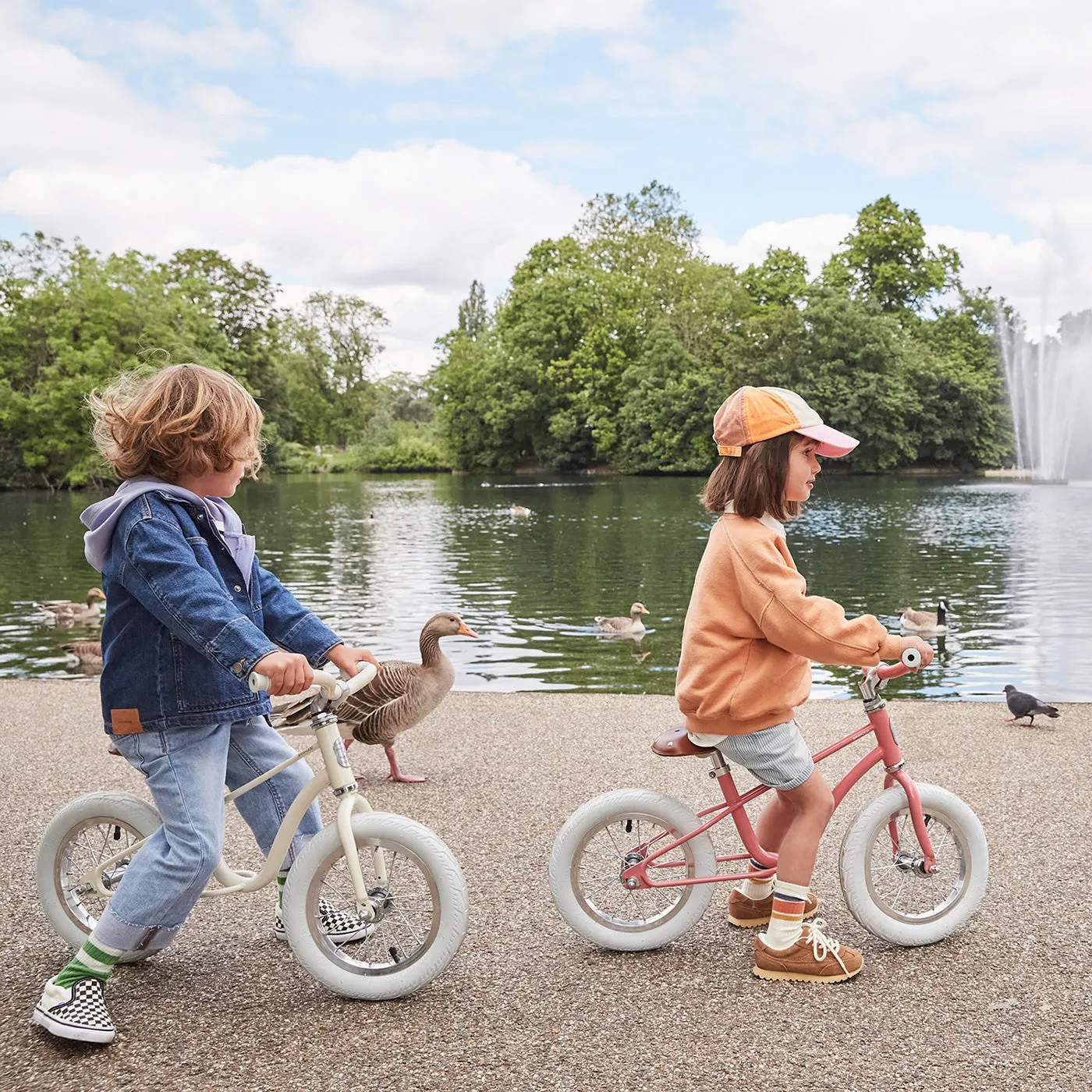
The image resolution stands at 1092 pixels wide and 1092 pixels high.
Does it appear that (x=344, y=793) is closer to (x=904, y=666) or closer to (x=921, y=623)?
(x=904, y=666)

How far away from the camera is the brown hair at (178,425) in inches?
123

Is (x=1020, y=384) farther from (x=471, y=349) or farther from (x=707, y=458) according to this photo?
(x=471, y=349)

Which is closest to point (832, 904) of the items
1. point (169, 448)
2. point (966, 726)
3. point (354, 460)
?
point (169, 448)

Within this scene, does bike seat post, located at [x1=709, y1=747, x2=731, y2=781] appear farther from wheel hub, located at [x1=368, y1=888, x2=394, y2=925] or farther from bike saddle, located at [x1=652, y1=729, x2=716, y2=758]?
wheel hub, located at [x1=368, y1=888, x2=394, y2=925]


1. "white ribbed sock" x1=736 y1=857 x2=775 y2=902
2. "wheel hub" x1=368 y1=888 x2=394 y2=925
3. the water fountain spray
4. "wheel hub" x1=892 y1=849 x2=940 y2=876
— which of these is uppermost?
the water fountain spray

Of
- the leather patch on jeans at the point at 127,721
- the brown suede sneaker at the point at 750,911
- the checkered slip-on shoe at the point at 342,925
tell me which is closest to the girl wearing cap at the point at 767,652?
the brown suede sneaker at the point at 750,911

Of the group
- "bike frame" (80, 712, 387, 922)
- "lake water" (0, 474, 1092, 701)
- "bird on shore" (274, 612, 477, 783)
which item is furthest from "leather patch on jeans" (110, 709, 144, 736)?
"lake water" (0, 474, 1092, 701)

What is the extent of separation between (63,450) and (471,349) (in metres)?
31.1

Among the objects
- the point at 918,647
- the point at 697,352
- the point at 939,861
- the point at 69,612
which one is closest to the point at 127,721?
the point at 918,647

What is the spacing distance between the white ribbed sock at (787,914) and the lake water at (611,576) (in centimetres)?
675

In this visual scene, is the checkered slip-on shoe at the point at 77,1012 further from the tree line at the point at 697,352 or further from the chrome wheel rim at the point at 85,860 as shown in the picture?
the tree line at the point at 697,352

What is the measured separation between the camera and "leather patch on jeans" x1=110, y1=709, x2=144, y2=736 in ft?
10.2

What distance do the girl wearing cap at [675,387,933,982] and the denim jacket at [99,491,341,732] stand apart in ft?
4.37

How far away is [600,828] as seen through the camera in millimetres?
3605
